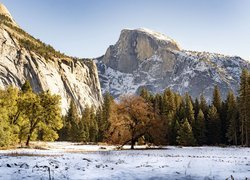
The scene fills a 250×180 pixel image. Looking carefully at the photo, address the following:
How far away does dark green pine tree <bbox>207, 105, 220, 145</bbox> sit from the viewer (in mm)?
91312

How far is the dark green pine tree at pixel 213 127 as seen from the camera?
9131 cm

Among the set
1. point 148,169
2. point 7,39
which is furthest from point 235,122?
point 7,39

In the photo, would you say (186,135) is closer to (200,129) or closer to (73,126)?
(200,129)

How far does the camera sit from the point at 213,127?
3617 inches

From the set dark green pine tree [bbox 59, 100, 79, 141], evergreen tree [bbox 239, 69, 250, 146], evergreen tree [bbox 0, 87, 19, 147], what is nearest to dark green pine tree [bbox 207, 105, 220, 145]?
evergreen tree [bbox 239, 69, 250, 146]

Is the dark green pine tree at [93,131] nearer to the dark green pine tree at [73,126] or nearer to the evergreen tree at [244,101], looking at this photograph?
the dark green pine tree at [73,126]

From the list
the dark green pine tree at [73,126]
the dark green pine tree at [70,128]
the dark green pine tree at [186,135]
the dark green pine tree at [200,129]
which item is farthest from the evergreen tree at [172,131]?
the dark green pine tree at [70,128]

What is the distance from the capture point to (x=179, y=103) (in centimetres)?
10338

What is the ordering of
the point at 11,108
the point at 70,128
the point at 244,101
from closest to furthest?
1. the point at 11,108
2. the point at 244,101
3. the point at 70,128

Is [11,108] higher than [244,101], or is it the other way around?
[244,101]

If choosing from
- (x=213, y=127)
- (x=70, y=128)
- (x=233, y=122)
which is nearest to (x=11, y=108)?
(x=233, y=122)

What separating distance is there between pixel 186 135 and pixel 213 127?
12296 millimetres

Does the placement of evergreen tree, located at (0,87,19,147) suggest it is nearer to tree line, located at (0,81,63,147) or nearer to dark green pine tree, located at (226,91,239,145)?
tree line, located at (0,81,63,147)

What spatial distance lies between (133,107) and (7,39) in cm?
12890
